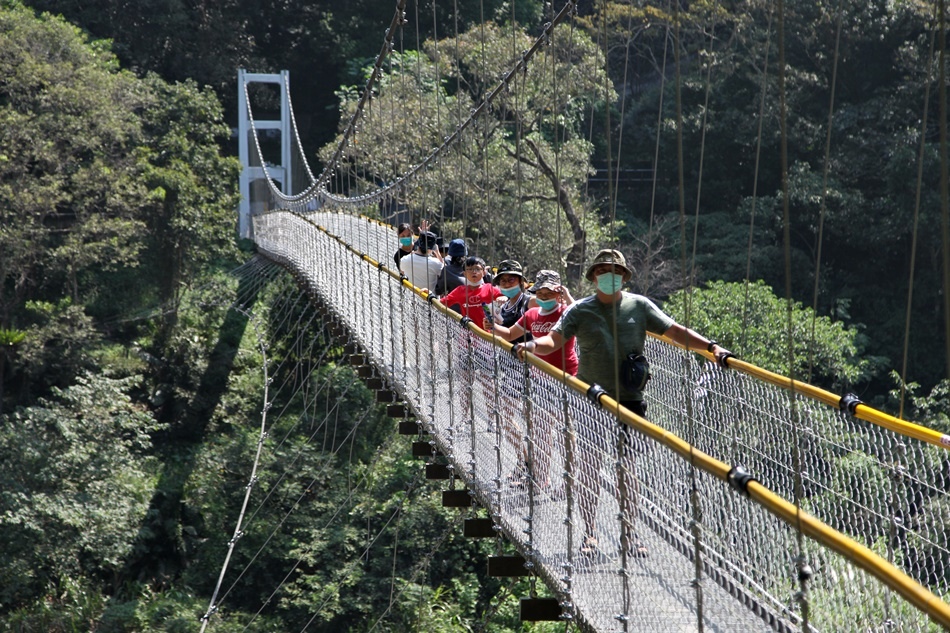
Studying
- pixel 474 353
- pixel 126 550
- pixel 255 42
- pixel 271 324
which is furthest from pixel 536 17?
pixel 474 353

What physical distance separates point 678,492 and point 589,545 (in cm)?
31

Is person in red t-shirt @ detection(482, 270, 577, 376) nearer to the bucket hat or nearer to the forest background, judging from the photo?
the bucket hat

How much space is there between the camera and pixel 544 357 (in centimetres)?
329

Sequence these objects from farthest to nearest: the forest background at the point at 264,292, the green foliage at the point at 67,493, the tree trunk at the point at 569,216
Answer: the tree trunk at the point at 569,216
the forest background at the point at 264,292
the green foliage at the point at 67,493

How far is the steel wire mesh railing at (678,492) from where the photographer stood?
88.3 inches

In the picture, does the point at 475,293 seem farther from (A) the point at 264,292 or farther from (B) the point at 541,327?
(A) the point at 264,292

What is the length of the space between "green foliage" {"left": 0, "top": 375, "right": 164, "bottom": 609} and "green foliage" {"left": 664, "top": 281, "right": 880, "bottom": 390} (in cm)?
517

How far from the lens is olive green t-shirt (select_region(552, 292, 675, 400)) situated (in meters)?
2.77

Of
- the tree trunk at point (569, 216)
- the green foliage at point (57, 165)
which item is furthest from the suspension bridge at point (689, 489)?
the green foliage at point (57, 165)

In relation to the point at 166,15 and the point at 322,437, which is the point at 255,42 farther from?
the point at 322,437

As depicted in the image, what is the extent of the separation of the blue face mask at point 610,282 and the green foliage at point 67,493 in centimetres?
857

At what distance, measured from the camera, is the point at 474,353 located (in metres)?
3.85

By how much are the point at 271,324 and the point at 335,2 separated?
24.6ft

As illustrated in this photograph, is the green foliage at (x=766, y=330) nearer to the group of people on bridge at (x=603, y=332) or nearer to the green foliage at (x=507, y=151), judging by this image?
the green foliage at (x=507, y=151)
